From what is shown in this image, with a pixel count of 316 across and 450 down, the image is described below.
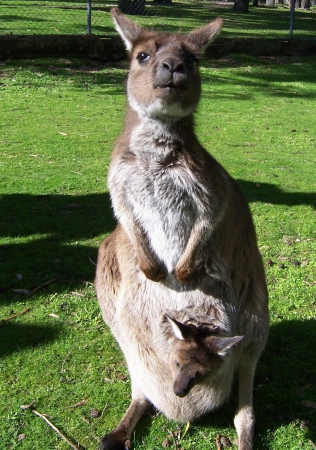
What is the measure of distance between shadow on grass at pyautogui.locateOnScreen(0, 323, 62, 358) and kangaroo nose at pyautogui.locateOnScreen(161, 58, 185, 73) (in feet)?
6.08

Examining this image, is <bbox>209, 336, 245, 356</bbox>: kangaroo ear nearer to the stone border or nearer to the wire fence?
the wire fence

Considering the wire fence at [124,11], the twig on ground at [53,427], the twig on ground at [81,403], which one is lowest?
the wire fence at [124,11]

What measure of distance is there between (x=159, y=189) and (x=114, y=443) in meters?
1.28

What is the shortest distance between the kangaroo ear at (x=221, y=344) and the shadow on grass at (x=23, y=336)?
51.2 inches

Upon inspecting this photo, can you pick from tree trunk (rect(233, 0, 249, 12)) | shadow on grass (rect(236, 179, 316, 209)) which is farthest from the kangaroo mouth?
tree trunk (rect(233, 0, 249, 12))

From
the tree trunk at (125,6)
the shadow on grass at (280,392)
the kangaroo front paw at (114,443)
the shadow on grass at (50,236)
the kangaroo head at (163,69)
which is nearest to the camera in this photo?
the kangaroo front paw at (114,443)

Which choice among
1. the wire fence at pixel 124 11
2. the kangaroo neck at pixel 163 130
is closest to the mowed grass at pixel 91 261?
the kangaroo neck at pixel 163 130

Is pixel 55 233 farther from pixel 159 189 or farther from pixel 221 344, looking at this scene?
pixel 221 344

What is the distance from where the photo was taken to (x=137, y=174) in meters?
2.90

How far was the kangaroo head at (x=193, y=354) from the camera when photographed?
2670 mm

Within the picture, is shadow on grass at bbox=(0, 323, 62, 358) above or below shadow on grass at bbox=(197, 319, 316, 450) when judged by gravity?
below

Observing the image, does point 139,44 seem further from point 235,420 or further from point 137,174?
point 235,420

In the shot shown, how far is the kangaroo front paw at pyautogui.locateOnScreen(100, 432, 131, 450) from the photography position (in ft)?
9.13

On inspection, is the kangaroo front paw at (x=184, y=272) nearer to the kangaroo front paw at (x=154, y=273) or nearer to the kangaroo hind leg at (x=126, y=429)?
the kangaroo front paw at (x=154, y=273)
